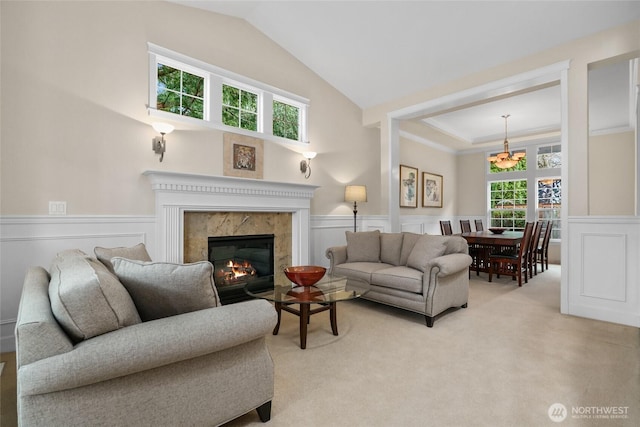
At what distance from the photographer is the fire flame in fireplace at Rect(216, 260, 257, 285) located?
12.6ft

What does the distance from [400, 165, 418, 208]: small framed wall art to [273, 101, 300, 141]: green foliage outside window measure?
117 inches

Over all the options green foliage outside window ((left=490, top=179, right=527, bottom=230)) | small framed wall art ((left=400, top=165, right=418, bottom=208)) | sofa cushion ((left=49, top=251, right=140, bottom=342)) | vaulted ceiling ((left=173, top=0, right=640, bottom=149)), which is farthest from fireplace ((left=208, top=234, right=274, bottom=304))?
green foliage outside window ((left=490, top=179, right=527, bottom=230))

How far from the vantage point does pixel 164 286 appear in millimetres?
1442

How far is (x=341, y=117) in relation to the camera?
5.18 meters

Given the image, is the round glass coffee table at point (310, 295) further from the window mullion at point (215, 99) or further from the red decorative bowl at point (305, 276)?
the window mullion at point (215, 99)

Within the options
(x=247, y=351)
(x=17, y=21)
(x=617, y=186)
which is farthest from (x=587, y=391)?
(x=617, y=186)

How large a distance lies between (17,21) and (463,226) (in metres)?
7.38

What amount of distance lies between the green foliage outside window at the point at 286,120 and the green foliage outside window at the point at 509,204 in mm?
5903

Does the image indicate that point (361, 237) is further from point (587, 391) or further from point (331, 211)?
point (587, 391)

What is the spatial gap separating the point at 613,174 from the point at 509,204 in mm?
1986

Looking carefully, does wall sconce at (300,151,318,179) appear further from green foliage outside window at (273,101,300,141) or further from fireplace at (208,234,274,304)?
fireplace at (208,234,274,304)

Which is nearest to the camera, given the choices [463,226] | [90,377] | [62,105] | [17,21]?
[90,377]

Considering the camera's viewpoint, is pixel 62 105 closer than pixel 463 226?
Yes

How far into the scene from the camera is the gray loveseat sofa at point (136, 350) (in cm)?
106
